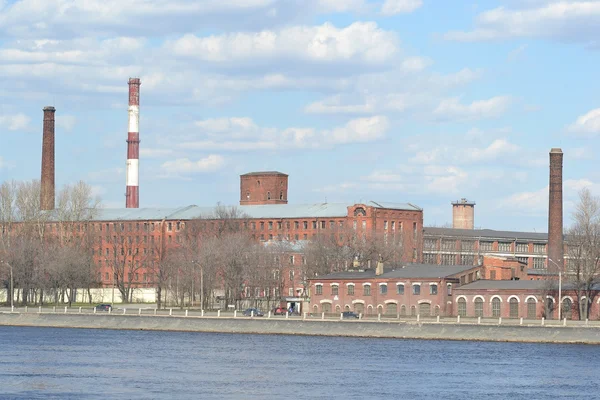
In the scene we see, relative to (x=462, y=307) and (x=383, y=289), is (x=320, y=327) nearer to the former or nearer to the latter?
(x=383, y=289)

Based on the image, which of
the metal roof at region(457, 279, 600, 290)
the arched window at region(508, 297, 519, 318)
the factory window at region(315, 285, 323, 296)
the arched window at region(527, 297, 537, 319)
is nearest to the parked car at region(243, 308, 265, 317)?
the factory window at region(315, 285, 323, 296)

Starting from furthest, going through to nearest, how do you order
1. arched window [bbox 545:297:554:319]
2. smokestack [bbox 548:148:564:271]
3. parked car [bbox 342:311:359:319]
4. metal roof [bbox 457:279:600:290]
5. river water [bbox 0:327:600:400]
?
smokestack [bbox 548:148:564:271] → parked car [bbox 342:311:359:319] → metal roof [bbox 457:279:600:290] → arched window [bbox 545:297:554:319] → river water [bbox 0:327:600:400]

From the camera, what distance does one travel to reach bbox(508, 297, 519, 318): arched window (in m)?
115

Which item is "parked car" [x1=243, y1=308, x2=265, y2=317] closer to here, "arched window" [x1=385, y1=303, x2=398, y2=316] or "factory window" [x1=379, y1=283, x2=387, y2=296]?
"factory window" [x1=379, y1=283, x2=387, y2=296]

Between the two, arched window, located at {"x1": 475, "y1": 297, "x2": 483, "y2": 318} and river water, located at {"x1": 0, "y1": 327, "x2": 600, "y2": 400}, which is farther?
arched window, located at {"x1": 475, "y1": 297, "x2": 483, "y2": 318}

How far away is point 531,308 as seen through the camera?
377 feet

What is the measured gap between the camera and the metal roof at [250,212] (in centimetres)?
17775

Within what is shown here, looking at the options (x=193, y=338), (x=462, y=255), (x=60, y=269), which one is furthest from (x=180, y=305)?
(x=462, y=255)

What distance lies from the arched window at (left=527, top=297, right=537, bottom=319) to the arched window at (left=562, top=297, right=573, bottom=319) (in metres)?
2.47

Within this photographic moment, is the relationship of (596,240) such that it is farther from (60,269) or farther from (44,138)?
(44,138)

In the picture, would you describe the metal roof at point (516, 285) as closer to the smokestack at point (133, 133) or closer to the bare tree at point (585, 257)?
the bare tree at point (585, 257)

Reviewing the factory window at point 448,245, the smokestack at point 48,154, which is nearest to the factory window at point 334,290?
the smokestack at point 48,154

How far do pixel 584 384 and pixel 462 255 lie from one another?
120 meters

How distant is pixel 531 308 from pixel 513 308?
1.56 meters
